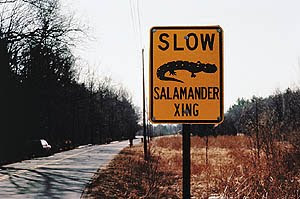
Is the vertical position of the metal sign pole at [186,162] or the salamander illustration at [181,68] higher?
the salamander illustration at [181,68]

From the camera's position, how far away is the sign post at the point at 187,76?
3691mm

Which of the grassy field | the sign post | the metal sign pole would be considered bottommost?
the grassy field

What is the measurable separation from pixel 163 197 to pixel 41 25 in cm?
2642

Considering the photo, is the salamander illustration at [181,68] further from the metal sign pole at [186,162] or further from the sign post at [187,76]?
the metal sign pole at [186,162]

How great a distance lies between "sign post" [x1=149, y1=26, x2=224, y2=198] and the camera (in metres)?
3.69

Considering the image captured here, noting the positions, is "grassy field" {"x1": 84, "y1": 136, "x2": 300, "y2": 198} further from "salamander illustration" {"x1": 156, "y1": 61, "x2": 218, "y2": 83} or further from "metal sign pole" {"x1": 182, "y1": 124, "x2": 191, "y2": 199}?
"salamander illustration" {"x1": 156, "y1": 61, "x2": 218, "y2": 83}

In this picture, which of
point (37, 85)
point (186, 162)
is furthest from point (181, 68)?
point (37, 85)

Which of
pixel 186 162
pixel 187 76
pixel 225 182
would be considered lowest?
pixel 225 182

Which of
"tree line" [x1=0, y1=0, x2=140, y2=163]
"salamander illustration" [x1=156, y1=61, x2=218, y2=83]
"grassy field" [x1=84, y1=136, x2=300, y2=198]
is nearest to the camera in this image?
"salamander illustration" [x1=156, y1=61, x2=218, y2=83]

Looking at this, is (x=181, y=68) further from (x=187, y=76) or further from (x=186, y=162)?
(x=186, y=162)

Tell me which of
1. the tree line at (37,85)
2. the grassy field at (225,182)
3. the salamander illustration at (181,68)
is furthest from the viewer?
the tree line at (37,85)

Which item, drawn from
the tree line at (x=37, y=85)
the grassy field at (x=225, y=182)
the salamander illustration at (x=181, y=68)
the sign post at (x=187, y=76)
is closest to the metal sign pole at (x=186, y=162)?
the sign post at (x=187, y=76)

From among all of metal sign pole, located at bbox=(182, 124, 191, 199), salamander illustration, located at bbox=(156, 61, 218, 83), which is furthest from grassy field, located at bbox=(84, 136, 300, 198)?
salamander illustration, located at bbox=(156, 61, 218, 83)

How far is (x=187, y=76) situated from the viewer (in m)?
3.70
